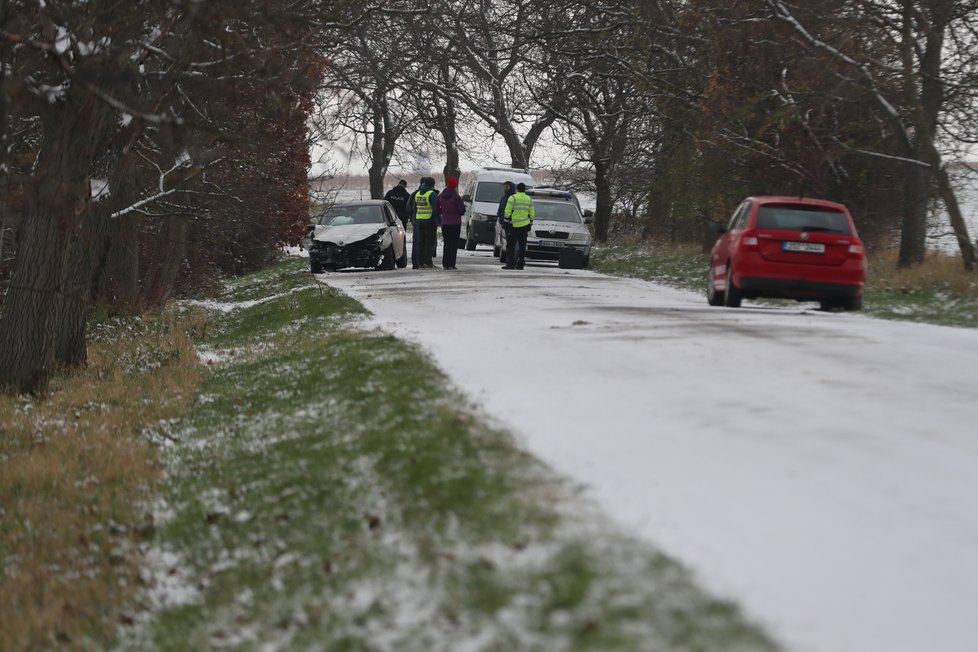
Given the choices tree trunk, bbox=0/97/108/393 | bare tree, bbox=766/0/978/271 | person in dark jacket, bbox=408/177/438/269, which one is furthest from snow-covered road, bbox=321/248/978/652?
person in dark jacket, bbox=408/177/438/269

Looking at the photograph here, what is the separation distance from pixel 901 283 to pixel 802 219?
15.8 ft

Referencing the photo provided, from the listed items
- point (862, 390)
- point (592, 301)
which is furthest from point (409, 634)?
point (592, 301)

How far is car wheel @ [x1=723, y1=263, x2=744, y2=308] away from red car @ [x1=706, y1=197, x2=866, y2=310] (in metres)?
0.17

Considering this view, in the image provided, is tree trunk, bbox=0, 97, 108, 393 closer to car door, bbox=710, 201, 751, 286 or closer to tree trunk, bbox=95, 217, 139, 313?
tree trunk, bbox=95, 217, 139, 313

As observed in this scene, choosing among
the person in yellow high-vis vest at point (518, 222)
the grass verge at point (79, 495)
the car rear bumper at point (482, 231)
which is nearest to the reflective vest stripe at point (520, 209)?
the person in yellow high-vis vest at point (518, 222)

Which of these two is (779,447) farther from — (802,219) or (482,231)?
(482,231)

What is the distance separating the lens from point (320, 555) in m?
6.04

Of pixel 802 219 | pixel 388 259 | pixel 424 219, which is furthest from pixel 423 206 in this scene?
pixel 802 219

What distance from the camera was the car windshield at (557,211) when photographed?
1180 inches

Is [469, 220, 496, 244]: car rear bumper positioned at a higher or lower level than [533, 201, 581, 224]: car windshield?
lower

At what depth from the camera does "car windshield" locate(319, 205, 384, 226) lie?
28266mm

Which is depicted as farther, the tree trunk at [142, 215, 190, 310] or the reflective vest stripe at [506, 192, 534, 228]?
the reflective vest stripe at [506, 192, 534, 228]

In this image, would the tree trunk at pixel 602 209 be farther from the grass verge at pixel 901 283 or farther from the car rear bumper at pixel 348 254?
the car rear bumper at pixel 348 254

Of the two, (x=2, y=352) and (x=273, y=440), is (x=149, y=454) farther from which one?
(x=2, y=352)
